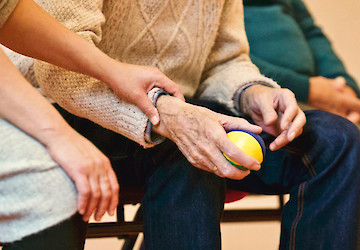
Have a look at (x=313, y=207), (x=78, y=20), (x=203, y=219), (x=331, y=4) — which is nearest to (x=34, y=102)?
(x=78, y=20)

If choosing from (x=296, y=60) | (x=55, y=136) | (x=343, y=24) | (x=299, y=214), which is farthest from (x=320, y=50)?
(x=55, y=136)

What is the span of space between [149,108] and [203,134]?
110 mm

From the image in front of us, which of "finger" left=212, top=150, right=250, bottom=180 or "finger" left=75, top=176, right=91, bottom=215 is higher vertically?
"finger" left=75, top=176, right=91, bottom=215

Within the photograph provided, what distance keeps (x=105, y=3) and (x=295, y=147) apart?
0.48 m

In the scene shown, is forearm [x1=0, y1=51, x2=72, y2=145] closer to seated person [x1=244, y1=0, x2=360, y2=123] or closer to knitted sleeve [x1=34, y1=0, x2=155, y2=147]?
knitted sleeve [x1=34, y1=0, x2=155, y2=147]

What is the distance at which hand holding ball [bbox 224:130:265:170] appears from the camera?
0.70 metres

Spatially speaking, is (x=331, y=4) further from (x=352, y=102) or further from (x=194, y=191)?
(x=194, y=191)

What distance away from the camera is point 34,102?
0.57m

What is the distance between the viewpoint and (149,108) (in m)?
0.75

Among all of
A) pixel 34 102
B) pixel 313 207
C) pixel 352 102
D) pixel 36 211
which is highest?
pixel 34 102

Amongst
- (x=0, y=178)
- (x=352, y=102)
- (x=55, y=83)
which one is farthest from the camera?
(x=352, y=102)

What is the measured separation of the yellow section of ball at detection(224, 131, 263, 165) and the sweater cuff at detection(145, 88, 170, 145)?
14 centimetres

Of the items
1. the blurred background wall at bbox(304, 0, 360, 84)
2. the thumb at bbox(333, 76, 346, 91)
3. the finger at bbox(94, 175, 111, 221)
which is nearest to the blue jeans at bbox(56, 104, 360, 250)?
the finger at bbox(94, 175, 111, 221)

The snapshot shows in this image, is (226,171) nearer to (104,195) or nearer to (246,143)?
(246,143)
